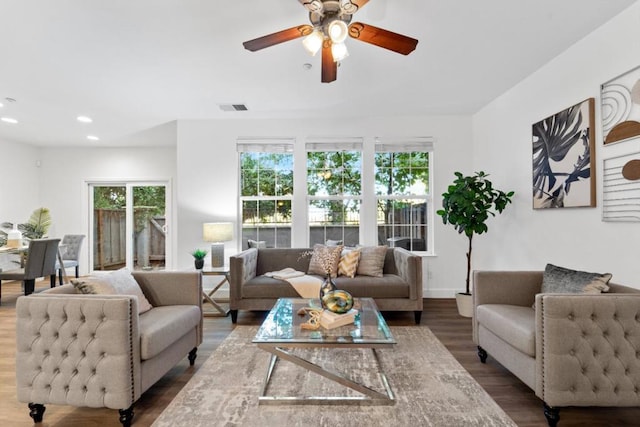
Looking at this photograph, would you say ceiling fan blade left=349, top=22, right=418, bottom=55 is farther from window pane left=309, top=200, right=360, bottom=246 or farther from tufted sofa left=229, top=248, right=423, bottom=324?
window pane left=309, top=200, right=360, bottom=246

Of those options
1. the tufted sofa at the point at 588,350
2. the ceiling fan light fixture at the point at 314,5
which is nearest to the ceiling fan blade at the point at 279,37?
the ceiling fan light fixture at the point at 314,5

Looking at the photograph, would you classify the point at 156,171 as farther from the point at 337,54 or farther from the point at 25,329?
the point at 337,54

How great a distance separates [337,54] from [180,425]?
2.37 m

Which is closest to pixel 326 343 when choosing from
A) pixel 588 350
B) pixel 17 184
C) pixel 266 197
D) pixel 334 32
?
pixel 588 350

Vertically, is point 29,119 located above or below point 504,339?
above

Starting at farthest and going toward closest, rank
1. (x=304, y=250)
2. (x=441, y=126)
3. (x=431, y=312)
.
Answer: (x=441, y=126) → (x=304, y=250) → (x=431, y=312)

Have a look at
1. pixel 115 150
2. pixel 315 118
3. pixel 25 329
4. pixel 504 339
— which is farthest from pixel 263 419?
pixel 115 150

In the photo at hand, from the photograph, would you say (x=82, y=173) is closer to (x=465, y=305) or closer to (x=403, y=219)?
(x=403, y=219)

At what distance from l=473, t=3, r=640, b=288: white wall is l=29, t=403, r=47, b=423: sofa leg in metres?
3.83

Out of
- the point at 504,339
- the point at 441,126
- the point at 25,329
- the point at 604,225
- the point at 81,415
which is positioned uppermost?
the point at 441,126

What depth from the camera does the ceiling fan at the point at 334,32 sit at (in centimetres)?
185

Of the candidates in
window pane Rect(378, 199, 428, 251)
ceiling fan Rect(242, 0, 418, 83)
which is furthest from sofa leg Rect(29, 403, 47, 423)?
window pane Rect(378, 199, 428, 251)

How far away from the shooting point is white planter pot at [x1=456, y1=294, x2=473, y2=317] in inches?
144

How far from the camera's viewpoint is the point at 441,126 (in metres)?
4.57
